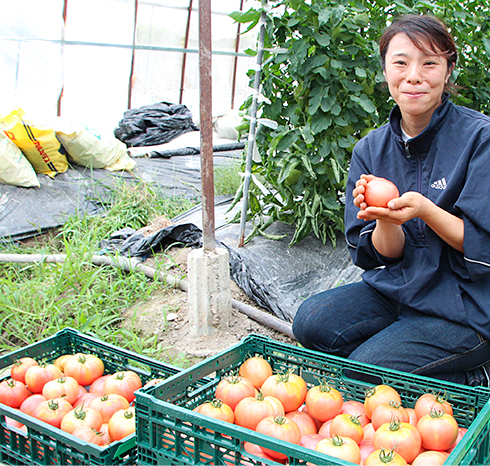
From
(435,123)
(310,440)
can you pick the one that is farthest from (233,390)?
(435,123)

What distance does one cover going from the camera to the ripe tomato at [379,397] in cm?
106

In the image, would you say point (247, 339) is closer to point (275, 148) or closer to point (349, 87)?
point (275, 148)

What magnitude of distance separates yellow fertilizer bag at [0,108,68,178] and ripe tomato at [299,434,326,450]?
3.26 m

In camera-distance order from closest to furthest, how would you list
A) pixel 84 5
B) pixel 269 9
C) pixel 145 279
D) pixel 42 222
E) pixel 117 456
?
1. pixel 117 456
2. pixel 269 9
3. pixel 145 279
4. pixel 42 222
5. pixel 84 5

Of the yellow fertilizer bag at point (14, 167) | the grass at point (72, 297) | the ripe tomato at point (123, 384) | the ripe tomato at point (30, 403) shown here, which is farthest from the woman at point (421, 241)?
the yellow fertilizer bag at point (14, 167)

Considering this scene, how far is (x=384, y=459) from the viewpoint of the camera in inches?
33.5

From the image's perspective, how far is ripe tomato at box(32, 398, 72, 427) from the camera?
1.15m

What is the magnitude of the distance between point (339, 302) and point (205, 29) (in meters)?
1.17

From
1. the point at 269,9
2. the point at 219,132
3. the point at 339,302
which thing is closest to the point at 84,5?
the point at 219,132

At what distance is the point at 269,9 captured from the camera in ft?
7.70

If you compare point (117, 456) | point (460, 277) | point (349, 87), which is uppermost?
point (349, 87)

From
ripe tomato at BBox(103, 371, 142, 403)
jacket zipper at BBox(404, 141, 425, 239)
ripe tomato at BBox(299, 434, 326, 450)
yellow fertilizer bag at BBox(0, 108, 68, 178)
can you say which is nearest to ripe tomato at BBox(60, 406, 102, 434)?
ripe tomato at BBox(103, 371, 142, 403)

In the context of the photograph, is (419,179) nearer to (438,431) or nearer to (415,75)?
(415,75)

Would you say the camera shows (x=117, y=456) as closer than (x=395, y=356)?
Yes
